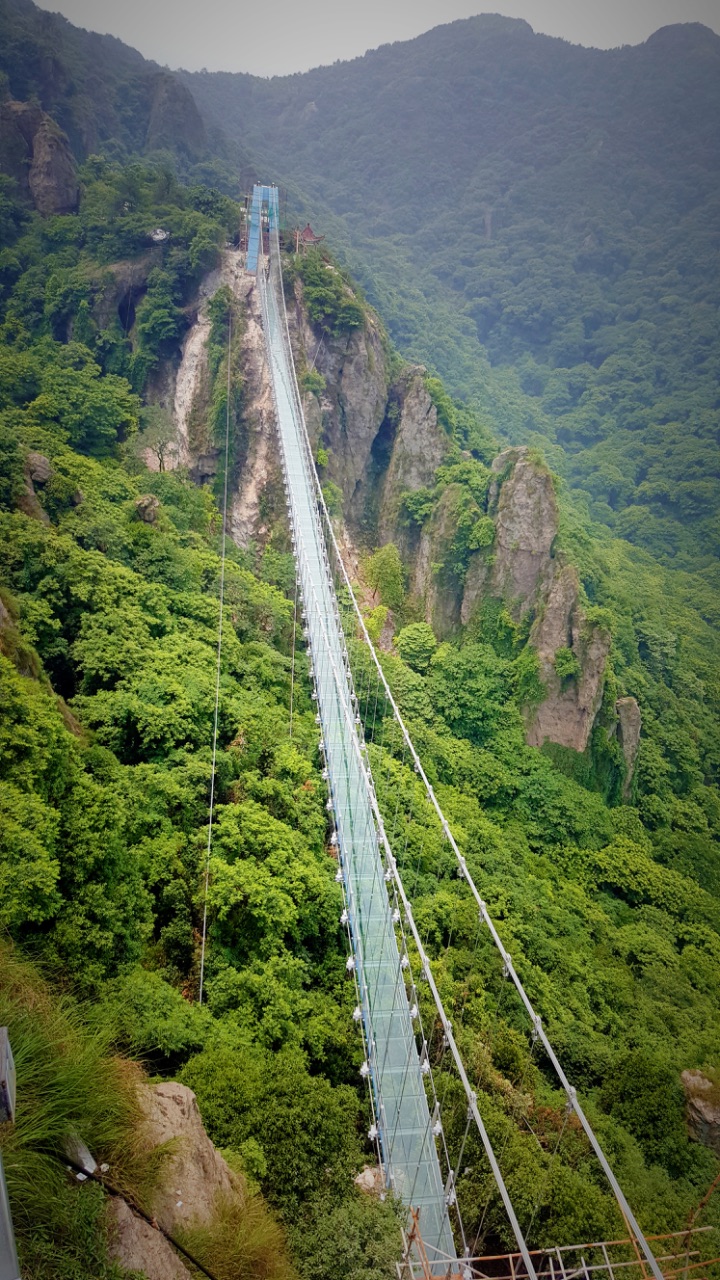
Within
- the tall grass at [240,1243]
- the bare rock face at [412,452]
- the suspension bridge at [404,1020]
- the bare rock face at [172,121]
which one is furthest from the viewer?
the bare rock face at [172,121]

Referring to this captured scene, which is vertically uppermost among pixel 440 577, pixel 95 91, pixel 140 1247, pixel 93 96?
pixel 95 91

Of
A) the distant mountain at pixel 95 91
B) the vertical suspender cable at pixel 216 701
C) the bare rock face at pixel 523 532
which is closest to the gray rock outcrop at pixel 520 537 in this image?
the bare rock face at pixel 523 532

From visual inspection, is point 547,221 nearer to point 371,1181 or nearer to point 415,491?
point 415,491

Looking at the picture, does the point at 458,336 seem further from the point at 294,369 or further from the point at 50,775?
the point at 50,775

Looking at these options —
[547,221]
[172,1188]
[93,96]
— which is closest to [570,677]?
[172,1188]

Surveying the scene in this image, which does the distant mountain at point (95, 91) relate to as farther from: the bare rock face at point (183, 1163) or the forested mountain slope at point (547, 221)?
the bare rock face at point (183, 1163)

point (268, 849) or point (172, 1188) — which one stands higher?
point (268, 849)

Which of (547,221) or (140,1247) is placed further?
(547,221)

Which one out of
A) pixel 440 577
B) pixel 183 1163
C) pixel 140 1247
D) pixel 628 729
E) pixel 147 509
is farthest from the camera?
pixel 440 577
